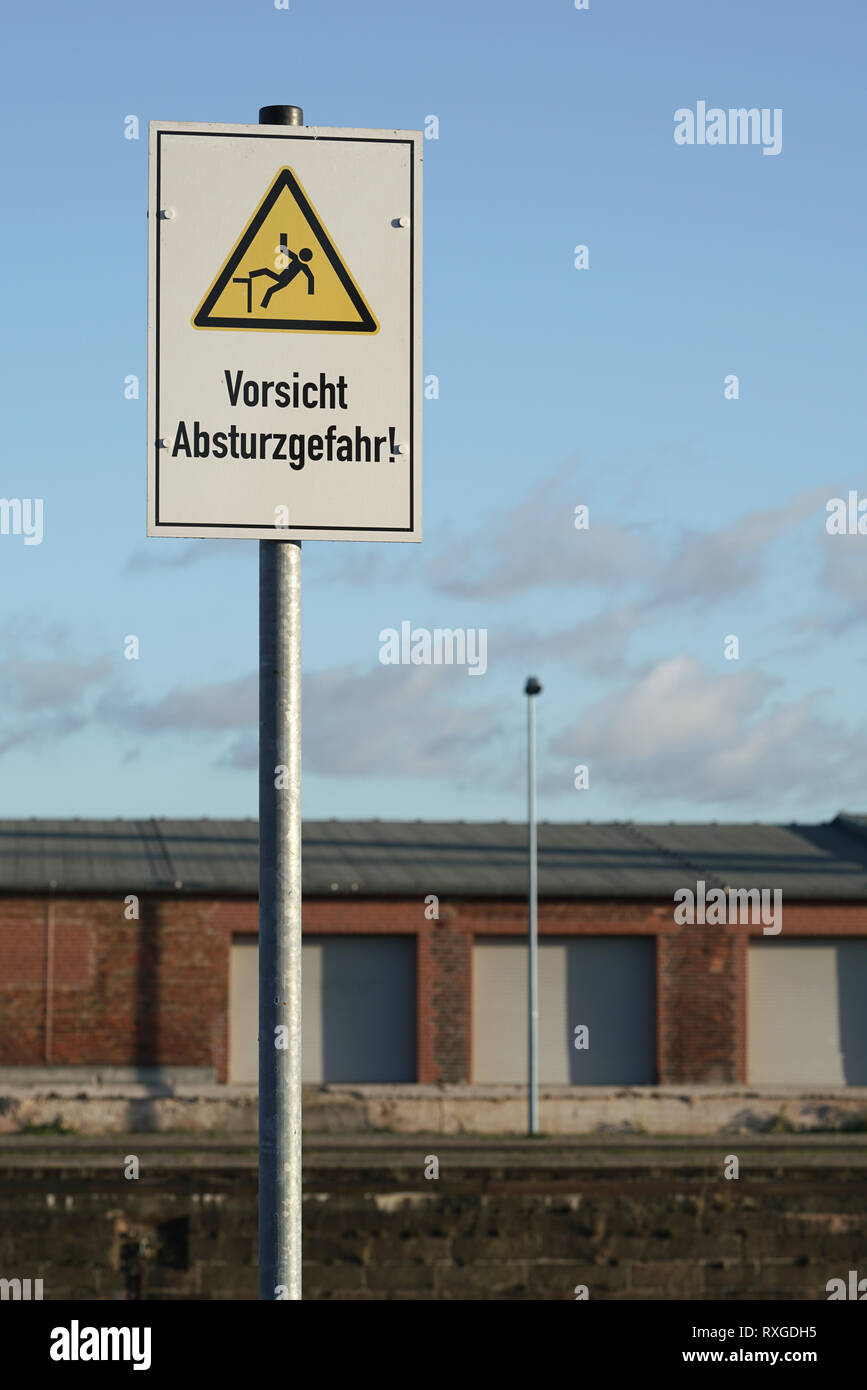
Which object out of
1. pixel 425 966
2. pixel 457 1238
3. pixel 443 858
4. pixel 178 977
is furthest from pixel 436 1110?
pixel 457 1238

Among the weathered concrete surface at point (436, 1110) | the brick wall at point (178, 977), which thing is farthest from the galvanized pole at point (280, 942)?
the brick wall at point (178, 977)

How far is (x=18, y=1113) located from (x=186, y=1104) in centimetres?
306

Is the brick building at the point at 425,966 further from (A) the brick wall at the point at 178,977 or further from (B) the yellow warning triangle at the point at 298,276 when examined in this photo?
(B) the yellow warning triangle at the point at 298,276

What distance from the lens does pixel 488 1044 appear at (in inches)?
Answer: 1467

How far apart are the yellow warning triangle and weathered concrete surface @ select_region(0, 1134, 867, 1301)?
14838 millimetres

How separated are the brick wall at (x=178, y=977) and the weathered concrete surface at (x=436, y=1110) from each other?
66.2 inches

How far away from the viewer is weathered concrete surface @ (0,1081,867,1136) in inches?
1209

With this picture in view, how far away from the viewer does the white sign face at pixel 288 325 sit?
396 centimetres

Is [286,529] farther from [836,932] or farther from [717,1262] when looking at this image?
[836,932]

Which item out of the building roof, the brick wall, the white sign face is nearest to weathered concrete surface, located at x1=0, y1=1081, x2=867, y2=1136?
the brick wall

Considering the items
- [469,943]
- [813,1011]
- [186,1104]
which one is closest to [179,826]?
[469,943]

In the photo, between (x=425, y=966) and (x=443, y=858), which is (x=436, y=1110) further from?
(x=443, y=858)

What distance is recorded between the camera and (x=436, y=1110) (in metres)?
31.7
